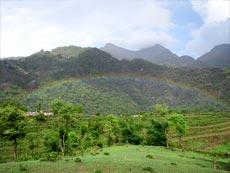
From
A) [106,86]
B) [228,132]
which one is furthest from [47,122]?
[106,86]

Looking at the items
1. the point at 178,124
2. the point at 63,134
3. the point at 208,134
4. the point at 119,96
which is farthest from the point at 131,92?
the point at 63,134

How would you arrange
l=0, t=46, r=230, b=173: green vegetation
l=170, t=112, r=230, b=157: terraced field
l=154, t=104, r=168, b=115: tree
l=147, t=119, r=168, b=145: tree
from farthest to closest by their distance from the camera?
l=154, t=104, r=168, b=115: tree, l=170, t=112, r=230, b=157: terraced field, l=147, t=119, r=168, b=145: tree, l=0, t=46, r=230, b=173: green vegetation

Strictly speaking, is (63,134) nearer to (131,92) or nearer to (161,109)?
(161,109)

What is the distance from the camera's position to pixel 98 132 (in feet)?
241

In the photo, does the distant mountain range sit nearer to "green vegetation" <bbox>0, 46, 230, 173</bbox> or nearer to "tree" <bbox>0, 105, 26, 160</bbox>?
"green vegetation" <bbox>0, 46, 230, 173</bbox>

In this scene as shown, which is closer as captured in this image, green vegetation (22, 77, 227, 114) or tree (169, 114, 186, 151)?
tree (169, 114, 186, 151)

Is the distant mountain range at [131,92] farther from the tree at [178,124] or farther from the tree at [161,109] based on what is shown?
the tree at [178,124]

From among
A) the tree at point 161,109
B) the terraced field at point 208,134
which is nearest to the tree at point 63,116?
the terraced field at point 208,134

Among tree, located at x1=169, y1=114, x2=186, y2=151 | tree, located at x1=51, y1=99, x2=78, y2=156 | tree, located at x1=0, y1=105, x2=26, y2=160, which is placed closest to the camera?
tree, located at x1=0, y1=105, x2=26, y2=160

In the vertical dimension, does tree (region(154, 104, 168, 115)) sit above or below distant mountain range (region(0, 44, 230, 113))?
below

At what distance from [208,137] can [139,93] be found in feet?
296

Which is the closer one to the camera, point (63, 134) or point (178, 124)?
point (63, 134)

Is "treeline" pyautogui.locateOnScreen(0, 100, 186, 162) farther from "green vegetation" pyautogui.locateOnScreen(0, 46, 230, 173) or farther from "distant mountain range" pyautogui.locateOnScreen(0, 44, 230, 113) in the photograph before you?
"distant mountain range" pyautogui.locateOnScreen(0, 44, 230, 113)

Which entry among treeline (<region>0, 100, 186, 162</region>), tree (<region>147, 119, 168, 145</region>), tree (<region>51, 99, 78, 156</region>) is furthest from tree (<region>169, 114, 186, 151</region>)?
tree (<region>51, 99, 78, 156</region>)
